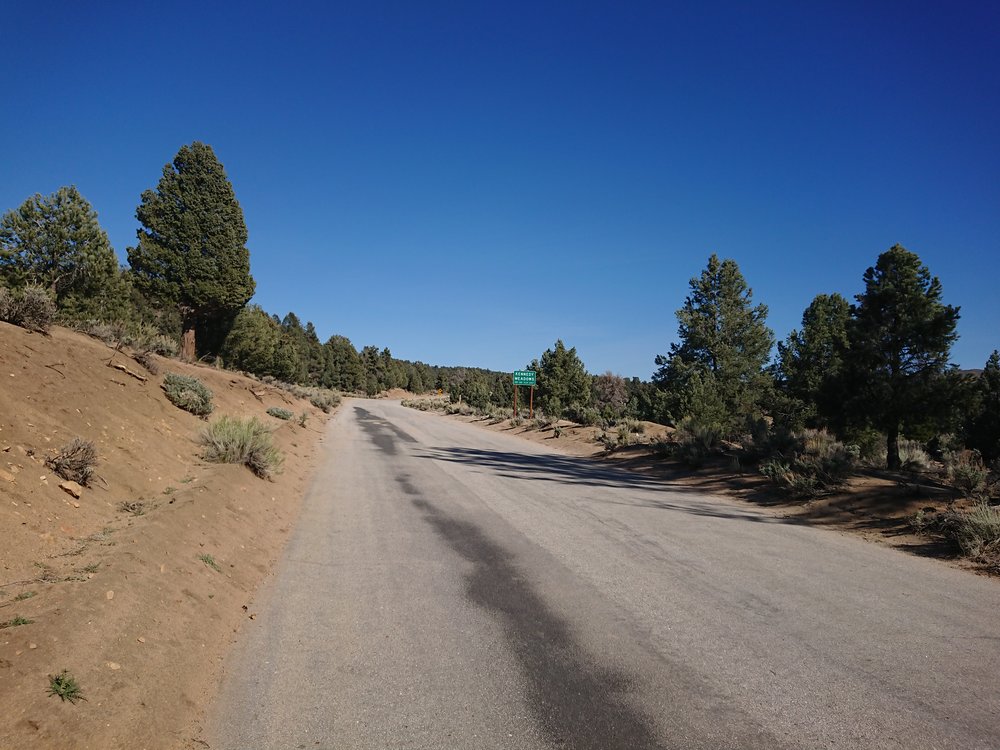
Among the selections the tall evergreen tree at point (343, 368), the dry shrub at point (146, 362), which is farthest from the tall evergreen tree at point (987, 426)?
the tall evergreen tree at point (343, 368)

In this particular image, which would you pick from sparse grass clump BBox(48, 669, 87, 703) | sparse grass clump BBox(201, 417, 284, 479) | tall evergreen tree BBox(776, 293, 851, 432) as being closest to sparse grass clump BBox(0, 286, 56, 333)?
sparse grass clump BBox(201, 417, 284, 479)

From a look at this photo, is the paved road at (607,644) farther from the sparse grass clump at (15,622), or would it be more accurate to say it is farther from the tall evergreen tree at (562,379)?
the tall evergreen tree at (562,379)

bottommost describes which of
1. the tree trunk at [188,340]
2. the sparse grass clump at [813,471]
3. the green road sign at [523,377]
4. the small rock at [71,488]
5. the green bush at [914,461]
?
the small rock at [71,488]

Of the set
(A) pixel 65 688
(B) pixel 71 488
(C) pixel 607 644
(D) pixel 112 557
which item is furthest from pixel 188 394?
(C) pixel 607 644

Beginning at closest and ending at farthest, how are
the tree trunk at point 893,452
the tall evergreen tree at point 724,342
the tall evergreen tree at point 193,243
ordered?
1. the tree trunk at point 893,452
2. the tall evergreen tree at point 193,243
3. the tall evergreen tree at point 724,342

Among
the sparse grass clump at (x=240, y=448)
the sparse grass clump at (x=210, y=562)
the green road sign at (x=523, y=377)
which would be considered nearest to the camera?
the sparse grass clump at (x=210, y=562)

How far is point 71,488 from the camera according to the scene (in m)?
5.77

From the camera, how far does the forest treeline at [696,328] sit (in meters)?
13.5

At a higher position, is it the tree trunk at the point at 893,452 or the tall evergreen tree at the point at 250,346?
the tall evergreen tree at the point at 250,346

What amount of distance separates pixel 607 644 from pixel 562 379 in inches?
1862

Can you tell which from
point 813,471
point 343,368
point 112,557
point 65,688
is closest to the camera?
point 65,688

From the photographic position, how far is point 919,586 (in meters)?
5.90

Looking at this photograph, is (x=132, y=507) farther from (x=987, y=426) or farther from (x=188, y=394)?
(x=987, y=426)

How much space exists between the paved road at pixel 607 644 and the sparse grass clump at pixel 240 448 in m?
2.95
